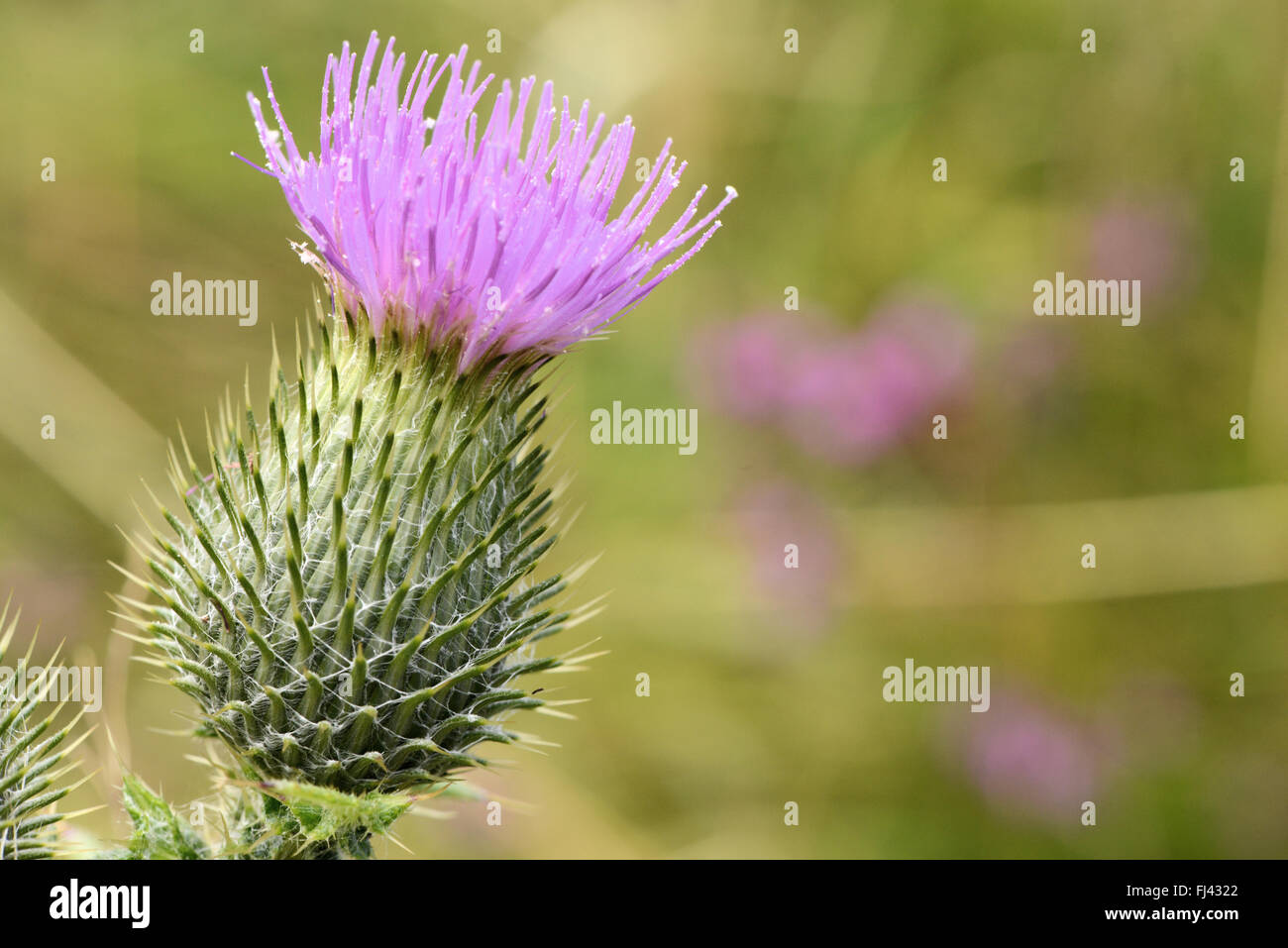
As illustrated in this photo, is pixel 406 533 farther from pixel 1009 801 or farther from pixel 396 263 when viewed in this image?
pixel 1009 801

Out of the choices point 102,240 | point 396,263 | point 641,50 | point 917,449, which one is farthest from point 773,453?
point 102,240

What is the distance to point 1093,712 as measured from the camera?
538cm

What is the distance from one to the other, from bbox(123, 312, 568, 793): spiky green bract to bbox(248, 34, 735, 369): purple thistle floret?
16 centimetres

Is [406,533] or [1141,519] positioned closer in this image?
[406,533]

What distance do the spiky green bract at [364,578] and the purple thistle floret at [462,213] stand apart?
0.52 feet

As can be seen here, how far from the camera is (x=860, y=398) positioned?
5422mm

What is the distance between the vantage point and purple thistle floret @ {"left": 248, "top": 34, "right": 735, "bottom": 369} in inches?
96.5

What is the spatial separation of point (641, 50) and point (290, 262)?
2.25 meters

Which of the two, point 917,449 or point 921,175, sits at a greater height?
point 921,175

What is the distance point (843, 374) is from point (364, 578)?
3.52 metres

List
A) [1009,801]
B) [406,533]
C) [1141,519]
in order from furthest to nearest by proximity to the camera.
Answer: [1141,519], [1009,801], [406,533]
